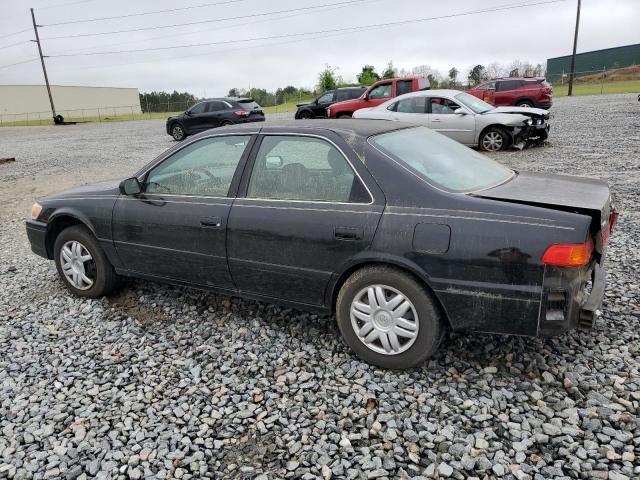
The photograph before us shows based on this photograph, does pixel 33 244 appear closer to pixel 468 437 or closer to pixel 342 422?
pixel 342 422

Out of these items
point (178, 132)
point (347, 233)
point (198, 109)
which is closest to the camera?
point (347, 233)

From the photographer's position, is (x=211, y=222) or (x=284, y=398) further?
(x=211, y=222)

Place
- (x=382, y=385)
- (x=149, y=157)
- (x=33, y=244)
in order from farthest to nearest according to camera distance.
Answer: (x=149, y=157) → (x=33, y=244) → (x=382, y=385)

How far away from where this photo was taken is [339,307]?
3.22m

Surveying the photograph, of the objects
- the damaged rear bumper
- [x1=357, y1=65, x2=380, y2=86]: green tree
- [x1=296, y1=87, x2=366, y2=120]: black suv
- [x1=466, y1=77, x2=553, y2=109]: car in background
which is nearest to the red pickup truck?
[x1=296, y1=87, x2=366, y2=120]: black suv

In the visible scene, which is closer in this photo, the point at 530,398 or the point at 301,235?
the point at 530,398

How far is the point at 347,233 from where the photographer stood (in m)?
3.08

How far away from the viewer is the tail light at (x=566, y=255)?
2.59 m

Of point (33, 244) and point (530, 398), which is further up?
point (33, 244)

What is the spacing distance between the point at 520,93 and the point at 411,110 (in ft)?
32.1

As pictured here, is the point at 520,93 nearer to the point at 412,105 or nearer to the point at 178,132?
the point at 412,105

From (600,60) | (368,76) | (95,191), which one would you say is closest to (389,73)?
(368,76)

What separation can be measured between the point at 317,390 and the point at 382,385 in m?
0.40

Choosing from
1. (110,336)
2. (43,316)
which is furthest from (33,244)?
(110,336)
